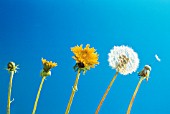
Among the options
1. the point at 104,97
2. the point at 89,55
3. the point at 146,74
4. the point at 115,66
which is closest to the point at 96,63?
the point at 89,55

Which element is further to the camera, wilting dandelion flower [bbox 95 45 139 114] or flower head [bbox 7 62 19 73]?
wilting dandelion flower [bbox 95 45 139 114]

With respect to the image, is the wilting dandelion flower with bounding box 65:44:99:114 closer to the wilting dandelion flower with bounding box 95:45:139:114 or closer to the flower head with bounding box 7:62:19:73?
the wilting dandelion flower with bounding box 95:45:139:114

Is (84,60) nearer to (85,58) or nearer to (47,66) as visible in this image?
(85,58)

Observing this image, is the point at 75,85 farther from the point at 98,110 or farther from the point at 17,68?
the point at 17,68

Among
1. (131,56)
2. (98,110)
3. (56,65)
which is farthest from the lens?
(131,56)

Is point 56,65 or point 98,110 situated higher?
point 56,65

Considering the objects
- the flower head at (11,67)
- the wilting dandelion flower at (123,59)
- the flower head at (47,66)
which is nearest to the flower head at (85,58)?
the flower head at (47,66)

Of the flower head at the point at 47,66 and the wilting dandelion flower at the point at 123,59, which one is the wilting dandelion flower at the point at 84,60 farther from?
the wilting dandelion flower at the point at 123,59

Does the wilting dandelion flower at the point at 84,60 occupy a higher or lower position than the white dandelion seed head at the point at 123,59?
lower

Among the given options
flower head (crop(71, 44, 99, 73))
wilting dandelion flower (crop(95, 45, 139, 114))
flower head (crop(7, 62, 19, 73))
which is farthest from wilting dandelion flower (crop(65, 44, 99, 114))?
flower head (crop(7, 62, 19, 73))
